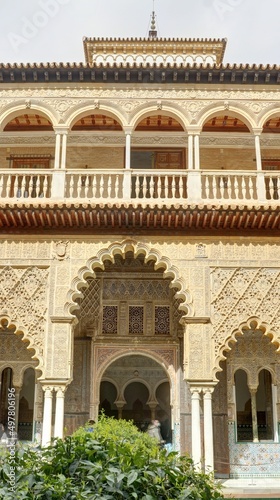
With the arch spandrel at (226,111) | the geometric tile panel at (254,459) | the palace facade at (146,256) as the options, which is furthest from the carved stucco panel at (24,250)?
the geometric tile panel at (254,459)

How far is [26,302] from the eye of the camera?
9734mm

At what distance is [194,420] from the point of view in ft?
31.0

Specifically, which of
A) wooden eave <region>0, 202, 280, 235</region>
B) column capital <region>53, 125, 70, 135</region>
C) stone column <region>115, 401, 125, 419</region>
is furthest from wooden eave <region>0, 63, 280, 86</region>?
stone column <region>115, 401, 125, 419</region>

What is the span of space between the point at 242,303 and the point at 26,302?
3585mm

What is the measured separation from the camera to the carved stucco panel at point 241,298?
9672 millimetres

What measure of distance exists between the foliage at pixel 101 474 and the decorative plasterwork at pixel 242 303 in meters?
6.42

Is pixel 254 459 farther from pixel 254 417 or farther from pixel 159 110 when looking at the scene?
pixel 159 110

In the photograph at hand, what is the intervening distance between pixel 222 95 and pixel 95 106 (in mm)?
2385

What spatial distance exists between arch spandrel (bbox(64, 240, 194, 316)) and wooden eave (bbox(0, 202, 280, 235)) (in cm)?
31

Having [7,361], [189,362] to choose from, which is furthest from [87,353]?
[189,362]

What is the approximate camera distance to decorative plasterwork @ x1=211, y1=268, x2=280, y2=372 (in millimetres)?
9641

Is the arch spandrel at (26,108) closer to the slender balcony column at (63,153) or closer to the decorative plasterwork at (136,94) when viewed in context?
the decorative plasterwork at (136,94)

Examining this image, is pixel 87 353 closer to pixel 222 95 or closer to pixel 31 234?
pixel 31 234

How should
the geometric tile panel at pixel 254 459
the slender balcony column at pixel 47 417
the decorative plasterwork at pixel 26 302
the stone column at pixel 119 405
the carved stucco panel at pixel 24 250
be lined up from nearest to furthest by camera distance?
the slender balcony column at pixel 47 417
the decorative plasterwork at pixel 26 302
the carved stucco panel at pixel 24 250
the geometric tile panel at pixel 254 459
the stone column at pixel 119 405
